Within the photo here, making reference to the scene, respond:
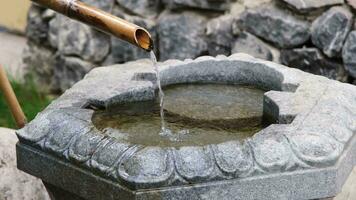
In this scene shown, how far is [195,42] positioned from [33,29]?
1.19 m

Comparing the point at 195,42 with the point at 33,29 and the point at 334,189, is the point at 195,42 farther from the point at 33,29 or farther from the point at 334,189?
the point at 334,189

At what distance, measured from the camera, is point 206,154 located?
1.89 meters

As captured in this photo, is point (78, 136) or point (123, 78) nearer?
point (78, 136)

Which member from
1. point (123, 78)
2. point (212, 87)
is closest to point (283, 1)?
point (212, 87)

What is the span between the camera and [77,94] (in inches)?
92.7

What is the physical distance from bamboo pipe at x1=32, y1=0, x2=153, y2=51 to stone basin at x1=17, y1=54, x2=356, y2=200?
10.7 inches

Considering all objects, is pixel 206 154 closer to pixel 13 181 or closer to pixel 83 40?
pixel 13 181

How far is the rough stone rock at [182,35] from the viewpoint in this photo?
3643 mm

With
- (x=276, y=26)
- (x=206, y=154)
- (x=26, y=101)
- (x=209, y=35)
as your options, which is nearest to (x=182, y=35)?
(x=209, y=35)

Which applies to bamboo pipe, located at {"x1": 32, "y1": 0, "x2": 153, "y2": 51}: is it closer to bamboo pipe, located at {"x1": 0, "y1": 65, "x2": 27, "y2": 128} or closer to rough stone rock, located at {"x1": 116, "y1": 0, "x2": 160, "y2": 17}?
bamboo pipe, located at {"x1": 0, "y1": 65, "x2": 27, "y2": 128}

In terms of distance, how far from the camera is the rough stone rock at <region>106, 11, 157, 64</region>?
150 inches

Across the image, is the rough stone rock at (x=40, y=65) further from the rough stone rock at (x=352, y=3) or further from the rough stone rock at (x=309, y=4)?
the rough stone rock at (x=352, y=3)

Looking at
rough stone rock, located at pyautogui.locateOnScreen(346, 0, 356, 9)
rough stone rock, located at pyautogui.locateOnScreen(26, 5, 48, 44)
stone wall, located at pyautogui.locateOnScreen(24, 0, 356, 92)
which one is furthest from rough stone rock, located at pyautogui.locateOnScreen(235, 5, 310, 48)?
rough stone rock, located at pyautogui.locateOnScreen(26, 5, 48, 44)

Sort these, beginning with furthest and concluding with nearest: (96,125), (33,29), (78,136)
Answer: (33,29) → (96,125) → (78,136)
